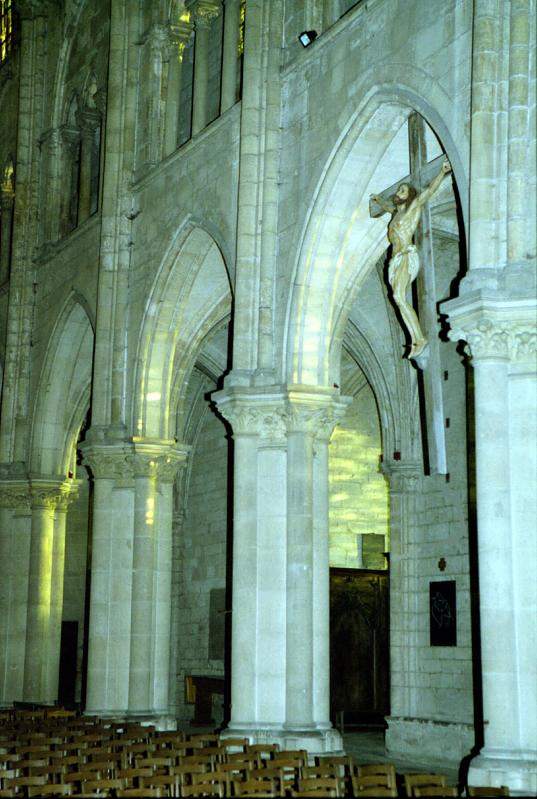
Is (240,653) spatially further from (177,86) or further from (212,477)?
Result: (212,477)

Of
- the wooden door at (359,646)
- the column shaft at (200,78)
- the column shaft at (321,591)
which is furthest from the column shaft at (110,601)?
the column shaft at (200,78)

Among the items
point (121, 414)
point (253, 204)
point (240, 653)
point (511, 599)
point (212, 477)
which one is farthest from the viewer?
point (212, 477)

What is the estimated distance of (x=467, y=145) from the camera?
12.2 metres

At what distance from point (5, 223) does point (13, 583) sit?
8.23 metres

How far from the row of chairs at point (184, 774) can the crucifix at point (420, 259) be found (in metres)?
3.84

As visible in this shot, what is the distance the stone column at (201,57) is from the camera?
62.2ft

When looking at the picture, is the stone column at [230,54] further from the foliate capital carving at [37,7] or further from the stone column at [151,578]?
the foliate capital carving at [37,7]

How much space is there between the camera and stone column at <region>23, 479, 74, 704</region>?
23.6 meters

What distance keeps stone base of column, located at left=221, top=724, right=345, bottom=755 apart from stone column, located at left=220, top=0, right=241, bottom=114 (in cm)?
856

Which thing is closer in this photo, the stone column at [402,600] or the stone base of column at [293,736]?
the stone base of column at [293,736]

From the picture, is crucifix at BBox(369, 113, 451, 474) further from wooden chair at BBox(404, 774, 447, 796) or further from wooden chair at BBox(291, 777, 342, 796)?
wooden chair at BBox(291, 777, 342, 796)

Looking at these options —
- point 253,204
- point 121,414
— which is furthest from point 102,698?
point 253,204

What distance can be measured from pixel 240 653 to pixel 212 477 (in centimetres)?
1210

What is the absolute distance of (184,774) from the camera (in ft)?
32.7
